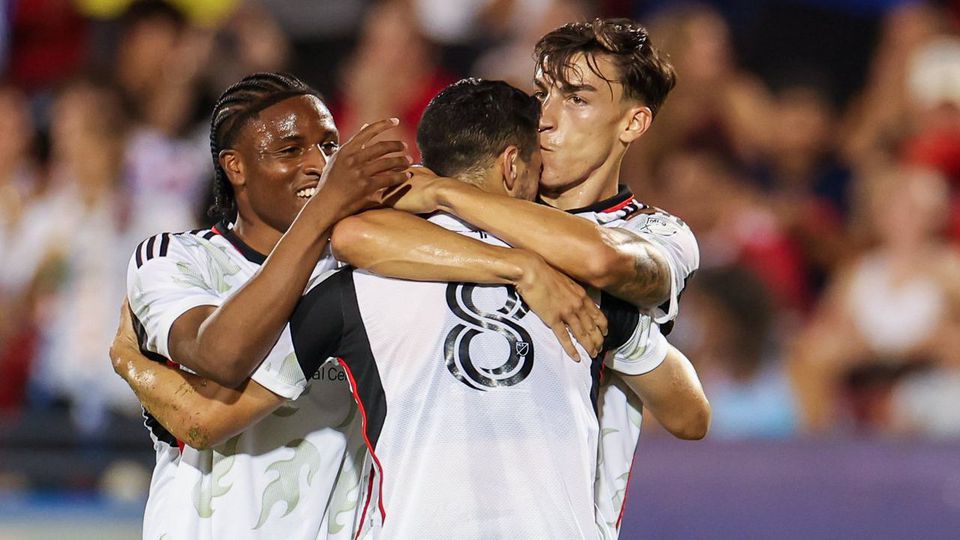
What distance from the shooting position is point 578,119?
333cm

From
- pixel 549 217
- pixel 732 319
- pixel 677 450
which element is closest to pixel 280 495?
pixel 549 217

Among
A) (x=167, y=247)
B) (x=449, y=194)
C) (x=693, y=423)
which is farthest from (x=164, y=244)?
(x=693, y=423)

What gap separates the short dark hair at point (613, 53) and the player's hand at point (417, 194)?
1.93 ft

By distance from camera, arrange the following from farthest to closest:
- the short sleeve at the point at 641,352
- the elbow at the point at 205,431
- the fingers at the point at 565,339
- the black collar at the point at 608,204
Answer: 1. the black collar at the point at 608,204
2. the short sleeve at the point at 641,352
3. the elbow at the point at 205,431
4. the fingers at the point at 565,339

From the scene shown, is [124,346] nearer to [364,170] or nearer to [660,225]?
[364,170]

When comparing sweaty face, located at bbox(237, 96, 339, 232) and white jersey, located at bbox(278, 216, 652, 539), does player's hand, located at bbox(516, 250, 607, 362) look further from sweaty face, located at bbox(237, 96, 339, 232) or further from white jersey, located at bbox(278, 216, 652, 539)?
sweaty face, located at bbox(237, 96, 339, 232)

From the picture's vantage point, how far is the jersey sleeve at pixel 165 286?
10.0ft

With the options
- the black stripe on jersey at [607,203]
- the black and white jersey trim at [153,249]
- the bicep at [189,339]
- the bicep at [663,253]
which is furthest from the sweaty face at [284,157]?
the bicep at [663,253]

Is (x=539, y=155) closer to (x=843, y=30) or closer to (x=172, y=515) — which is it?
(x=172, y=515)

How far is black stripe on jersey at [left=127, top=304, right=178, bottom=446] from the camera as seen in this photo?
3.22m

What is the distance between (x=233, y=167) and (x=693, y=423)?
138cm

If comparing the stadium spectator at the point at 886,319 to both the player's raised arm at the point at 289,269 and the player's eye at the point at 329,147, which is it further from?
the player's raised arm at the point at 289,269

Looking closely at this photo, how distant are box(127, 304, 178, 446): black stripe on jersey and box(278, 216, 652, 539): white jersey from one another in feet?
1.75

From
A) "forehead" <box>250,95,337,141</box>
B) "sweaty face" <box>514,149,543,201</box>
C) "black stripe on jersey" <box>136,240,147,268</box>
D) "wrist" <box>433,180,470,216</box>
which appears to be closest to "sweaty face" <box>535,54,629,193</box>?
"sweaty face" <box>514,149,543,201</box>
